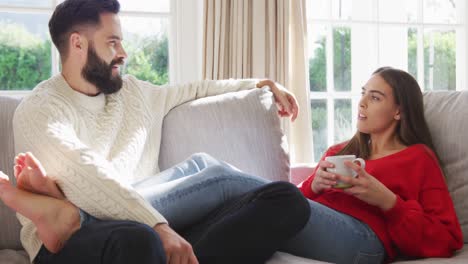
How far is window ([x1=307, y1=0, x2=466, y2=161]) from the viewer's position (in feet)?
12.4

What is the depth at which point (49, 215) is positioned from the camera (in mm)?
1505

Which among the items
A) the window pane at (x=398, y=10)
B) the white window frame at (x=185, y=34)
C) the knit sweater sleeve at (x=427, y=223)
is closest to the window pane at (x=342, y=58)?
the window pane at (x=398, y=10)

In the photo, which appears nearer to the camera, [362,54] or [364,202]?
[364,202]

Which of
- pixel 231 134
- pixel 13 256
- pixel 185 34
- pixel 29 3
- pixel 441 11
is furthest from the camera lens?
pixel 441 11

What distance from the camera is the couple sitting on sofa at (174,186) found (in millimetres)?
1511

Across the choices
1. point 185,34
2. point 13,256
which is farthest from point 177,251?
point 185,34

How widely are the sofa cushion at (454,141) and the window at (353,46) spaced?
1.64m

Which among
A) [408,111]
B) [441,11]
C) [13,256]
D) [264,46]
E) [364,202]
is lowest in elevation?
[13,256]

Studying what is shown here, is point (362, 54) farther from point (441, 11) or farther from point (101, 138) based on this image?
point (101, 138)

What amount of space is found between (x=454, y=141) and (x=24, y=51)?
217 centimetres

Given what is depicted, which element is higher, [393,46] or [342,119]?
[393,46]

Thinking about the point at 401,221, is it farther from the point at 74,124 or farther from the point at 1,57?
the point at 1,57

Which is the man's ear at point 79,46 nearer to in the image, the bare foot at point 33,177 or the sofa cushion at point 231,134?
the sofa cushion at point 231,134

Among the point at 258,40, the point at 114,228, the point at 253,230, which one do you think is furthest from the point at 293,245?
the point at 258,40
